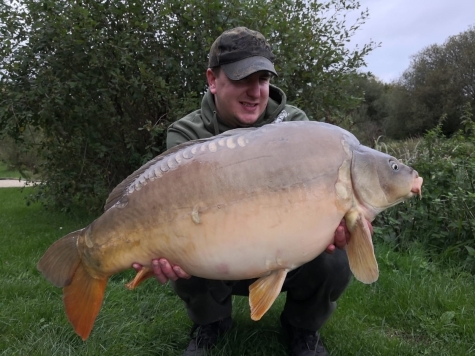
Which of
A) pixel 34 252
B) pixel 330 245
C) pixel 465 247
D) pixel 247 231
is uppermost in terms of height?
pixel 247 231

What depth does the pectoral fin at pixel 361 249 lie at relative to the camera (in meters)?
1.27

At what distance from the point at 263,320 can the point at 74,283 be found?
33.5 inches

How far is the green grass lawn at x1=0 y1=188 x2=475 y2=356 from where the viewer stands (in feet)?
5.82

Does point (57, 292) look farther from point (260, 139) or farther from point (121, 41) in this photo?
point (121, 41)

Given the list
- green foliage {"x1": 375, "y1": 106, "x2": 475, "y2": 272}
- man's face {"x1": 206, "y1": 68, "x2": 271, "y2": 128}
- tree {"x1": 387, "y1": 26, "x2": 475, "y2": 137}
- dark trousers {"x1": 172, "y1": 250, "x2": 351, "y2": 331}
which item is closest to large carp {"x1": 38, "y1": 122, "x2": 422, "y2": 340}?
dark trousers {"x1": 172, "y1": 250, "x2": 351, "y2": 331}

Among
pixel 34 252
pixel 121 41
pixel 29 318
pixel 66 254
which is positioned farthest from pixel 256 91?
pixel 34 252

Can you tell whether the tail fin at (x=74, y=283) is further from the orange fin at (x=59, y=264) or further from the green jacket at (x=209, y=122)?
the green jacket at (x=209, y=122)

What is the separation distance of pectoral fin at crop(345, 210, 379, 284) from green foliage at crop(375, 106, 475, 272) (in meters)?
1.53

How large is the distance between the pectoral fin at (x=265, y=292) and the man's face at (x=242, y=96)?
72cm

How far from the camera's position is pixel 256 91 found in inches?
69.6

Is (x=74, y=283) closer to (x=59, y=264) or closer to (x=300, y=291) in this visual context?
(x=59, y=264)

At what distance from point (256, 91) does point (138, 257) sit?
2.50ft

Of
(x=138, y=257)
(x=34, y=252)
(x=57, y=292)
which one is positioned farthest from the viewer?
(x=34, y=252)

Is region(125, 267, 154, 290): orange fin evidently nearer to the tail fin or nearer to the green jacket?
the tail fin
